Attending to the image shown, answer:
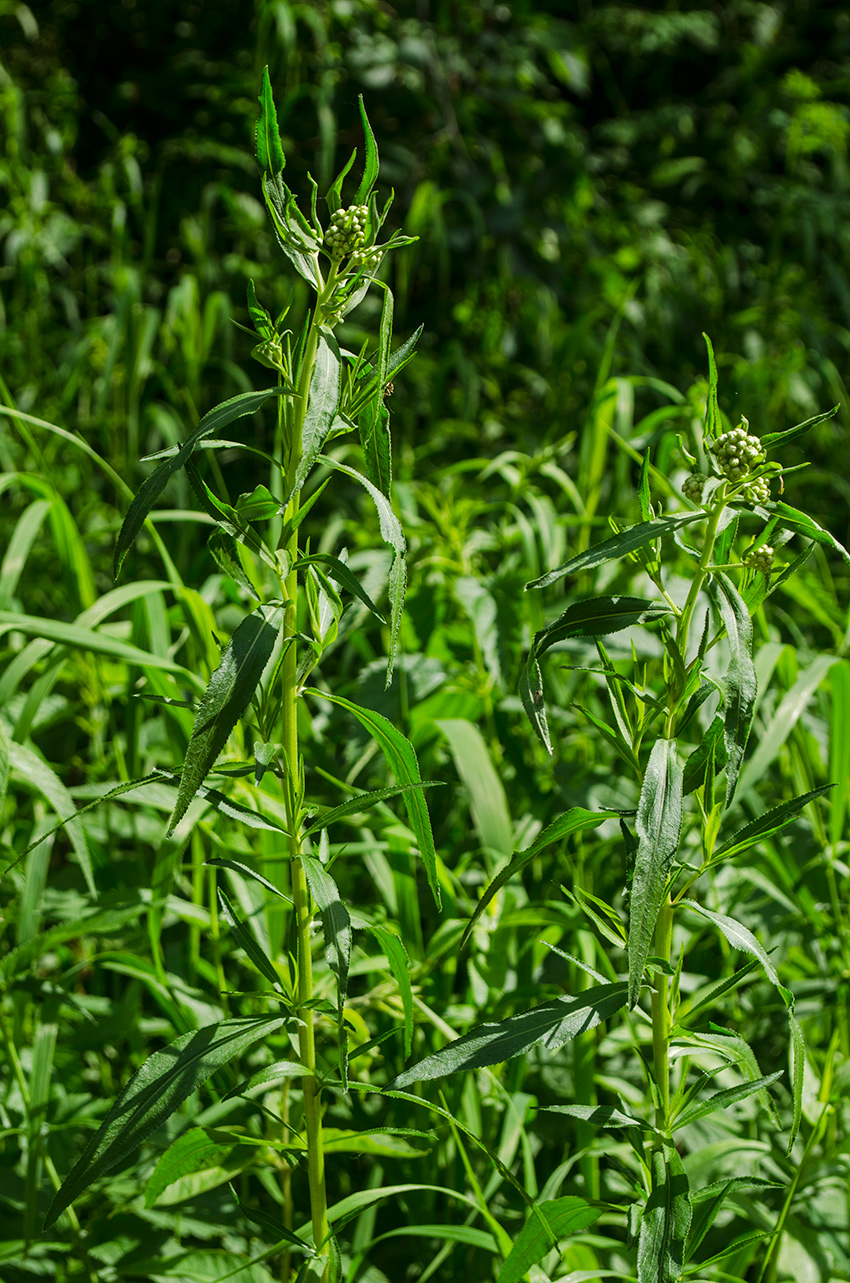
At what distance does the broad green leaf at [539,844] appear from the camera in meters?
0.55

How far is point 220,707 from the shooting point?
49 centimetres

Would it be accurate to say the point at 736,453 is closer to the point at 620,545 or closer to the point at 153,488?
the point at 620,545

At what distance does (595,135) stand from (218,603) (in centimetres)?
192

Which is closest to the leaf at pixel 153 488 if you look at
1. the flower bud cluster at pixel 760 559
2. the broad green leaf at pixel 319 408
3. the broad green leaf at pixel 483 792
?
the broad green leaf at pixel 319 408

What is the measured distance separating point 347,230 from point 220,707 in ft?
0.79

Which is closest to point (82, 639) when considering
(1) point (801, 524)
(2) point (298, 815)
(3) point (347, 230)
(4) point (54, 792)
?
(4) point (54, 792)

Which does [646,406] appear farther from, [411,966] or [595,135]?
[411,966]

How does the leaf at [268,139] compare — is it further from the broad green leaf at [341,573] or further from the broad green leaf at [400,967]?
the broad green leaf at [400,967]

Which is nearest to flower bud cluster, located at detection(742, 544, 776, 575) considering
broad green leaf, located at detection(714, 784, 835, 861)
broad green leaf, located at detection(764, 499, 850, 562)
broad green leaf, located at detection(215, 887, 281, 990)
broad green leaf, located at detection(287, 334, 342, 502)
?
broad green leaf, located at detection(764, 499, 850, 562)

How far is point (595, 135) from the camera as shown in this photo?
274 cm

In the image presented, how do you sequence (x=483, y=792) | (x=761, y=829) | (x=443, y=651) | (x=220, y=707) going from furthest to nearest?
(x=443, y=651) → (x=483, y=792) → (x=761, y=829) → (x=220, y=707)

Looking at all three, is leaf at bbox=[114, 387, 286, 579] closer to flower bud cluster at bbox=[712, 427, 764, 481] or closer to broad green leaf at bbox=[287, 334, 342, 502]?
broad green leaf at bbox=[287, 334, 342, 502]

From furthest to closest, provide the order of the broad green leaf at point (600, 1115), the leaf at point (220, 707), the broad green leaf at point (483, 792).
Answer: the broad green leaf at point (483, 792)
the broad green leaf at point (600, 1115)
the leaf at point (220, 707)

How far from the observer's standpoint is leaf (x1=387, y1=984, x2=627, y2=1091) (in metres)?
0.55
